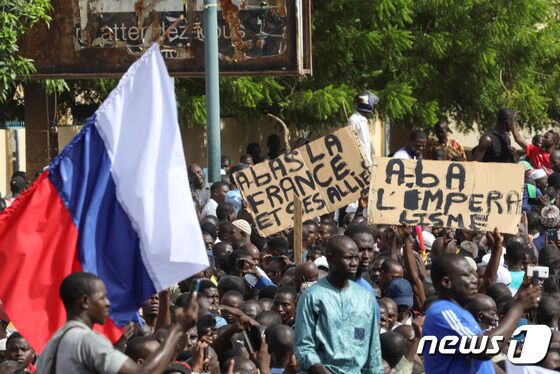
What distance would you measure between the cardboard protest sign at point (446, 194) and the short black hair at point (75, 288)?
5.95 m

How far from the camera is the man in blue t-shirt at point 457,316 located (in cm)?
769

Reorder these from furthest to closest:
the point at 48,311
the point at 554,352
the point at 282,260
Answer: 1. the point at 282,260
2. the point at 554,352
3. the point at 48,311

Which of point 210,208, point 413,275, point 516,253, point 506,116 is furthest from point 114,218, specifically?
point 506,116

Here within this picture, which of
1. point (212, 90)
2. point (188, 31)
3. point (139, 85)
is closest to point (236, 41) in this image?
point (188, 31)

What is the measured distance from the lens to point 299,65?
58.0 feet

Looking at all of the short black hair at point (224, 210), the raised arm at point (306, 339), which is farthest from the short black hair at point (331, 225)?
the raised arm at point (306, 339)

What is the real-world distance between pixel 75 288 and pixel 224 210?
25.5 feet

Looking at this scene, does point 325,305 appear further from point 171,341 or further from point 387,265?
point 387,265

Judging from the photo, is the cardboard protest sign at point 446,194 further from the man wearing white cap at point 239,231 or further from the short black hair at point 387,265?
the man wearing white cap at point 239,231

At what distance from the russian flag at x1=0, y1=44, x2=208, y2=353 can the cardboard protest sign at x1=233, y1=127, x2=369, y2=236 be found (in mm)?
5498

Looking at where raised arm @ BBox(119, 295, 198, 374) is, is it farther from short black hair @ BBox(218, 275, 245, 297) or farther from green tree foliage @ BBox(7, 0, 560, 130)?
green tree foliage @ BBox(7, 0, 560, 130)

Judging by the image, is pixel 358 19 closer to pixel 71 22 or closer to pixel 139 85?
pixel 71 22

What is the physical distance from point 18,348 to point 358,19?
13.6 meters

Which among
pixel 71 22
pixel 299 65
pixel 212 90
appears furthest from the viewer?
pixel 71 22
